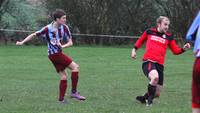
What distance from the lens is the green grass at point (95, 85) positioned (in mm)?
9578

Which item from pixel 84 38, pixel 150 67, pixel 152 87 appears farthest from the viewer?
pixel 84 38

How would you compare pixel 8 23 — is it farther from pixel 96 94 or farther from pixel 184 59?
pixel 96 94

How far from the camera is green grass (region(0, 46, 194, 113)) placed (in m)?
9.58

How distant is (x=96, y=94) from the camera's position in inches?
464

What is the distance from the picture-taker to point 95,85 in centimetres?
1384

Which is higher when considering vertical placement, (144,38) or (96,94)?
(144,38)

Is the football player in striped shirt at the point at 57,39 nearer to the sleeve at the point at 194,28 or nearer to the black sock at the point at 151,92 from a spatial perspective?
the black sock at the point at 151,92

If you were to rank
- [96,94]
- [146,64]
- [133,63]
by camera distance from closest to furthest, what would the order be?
[146,64] → [96,94] → [133,63]

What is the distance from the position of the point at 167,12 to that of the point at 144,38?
72.1 ft

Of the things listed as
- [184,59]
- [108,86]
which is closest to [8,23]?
[184,59]

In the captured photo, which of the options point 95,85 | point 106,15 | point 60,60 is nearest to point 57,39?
point 60,60

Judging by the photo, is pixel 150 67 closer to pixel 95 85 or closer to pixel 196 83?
pixel 95 85

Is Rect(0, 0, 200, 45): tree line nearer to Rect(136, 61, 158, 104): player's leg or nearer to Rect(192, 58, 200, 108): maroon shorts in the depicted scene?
Rect(136, 61, 158, 104): player's leg

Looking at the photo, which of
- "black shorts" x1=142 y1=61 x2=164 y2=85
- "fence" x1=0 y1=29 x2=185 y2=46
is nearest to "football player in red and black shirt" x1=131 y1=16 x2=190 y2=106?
"black shorts" x1=142 y1=61 x2=164 y2=85
